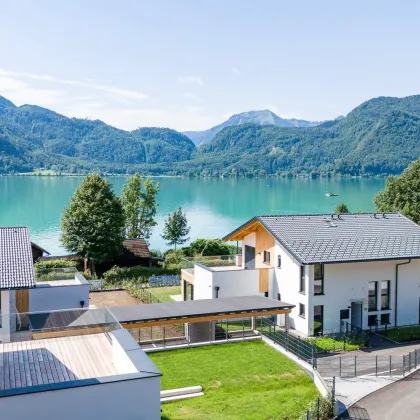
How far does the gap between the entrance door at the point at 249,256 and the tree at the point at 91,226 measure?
14.6 meters

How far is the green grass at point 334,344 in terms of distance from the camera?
23.0 meters

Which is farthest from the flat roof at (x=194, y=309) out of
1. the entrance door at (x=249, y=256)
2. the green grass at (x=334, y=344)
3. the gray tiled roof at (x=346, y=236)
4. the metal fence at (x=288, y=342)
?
the entrance door at (x=249, y=256)

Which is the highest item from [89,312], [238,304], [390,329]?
[89,312]

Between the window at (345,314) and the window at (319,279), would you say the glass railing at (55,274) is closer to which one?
the window at (319,279)

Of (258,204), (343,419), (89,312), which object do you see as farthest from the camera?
(258,204)

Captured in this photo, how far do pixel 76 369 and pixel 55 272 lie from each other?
46.5ft

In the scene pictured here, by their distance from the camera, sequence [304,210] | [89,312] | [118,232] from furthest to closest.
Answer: [304,210], [118,232], [89,312]

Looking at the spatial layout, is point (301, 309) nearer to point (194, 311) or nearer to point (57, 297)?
point (194, 311)

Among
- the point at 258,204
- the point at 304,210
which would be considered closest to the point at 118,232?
the point at 304,210

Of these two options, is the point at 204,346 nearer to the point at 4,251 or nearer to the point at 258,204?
the point at 4,251

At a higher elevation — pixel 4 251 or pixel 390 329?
pixel 4 251

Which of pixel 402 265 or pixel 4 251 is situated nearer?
pixel 4 251

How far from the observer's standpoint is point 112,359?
1333 cm

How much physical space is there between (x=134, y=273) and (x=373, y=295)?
766 inches
